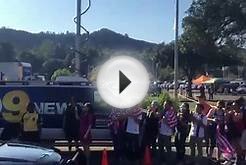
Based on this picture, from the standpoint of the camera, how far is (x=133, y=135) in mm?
13695

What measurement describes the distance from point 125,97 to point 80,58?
96.9 inches

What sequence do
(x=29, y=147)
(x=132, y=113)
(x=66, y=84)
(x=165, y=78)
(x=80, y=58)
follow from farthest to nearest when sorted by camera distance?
(x=165, y=78)
(x=80, y=58)
(x=66, y=84)
(x=132, y=113)
(x=29, y=147)

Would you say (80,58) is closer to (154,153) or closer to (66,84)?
(66,84)

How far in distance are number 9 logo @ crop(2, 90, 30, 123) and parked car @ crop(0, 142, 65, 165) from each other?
7406 millimetres

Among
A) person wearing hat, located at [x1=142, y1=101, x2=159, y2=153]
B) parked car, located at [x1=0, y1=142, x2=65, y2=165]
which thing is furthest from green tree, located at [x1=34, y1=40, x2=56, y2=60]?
parked car, located at [x1=0, y1=142, x2=65, y2=165]

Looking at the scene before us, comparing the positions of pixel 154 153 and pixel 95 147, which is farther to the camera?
pixel 95 147

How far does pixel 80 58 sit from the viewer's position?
18.6 meters

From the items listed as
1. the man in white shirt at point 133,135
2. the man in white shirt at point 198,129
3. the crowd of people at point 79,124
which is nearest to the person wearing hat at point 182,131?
the man in white shirt at point 198,129

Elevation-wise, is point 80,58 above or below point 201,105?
above

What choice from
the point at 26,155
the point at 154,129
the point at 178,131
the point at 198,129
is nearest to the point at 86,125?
the point at 154,129

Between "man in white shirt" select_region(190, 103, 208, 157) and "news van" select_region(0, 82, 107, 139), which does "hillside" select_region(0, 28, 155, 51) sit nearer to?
"news van" select_region(0, 82, 107, 139)

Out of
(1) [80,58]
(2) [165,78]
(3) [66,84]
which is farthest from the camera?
(2) [165,78]

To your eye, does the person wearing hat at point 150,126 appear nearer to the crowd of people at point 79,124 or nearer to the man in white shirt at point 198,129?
the man in white shirt at point 198,129

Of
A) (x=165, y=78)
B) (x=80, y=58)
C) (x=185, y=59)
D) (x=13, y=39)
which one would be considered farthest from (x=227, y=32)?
(x=13, y=39)
